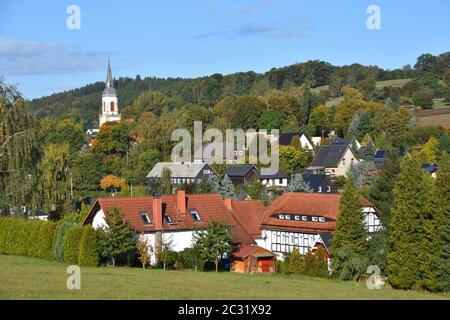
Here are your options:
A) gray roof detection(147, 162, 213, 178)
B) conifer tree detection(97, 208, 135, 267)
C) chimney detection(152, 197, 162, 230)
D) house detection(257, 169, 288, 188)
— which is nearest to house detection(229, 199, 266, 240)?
chimney detection(152, 197, 162, 230)

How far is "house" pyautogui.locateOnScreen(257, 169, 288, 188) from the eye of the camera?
251ft

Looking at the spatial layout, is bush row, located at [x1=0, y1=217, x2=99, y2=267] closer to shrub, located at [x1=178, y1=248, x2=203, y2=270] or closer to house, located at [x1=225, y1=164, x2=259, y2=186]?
shrub, located at [x1=178, y1=248, x2=203, y2=270]

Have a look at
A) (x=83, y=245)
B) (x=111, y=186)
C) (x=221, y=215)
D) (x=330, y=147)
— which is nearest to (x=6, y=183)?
(x=83, y=245)

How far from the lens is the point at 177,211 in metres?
40.6

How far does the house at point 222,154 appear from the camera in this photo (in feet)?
275

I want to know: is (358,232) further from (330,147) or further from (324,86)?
(324,86)

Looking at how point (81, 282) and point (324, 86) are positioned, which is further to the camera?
point (324, 86)

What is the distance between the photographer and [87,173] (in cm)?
7775

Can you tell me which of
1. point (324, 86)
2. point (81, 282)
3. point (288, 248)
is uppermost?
point (324, 86)

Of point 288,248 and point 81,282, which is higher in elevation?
point 81,282

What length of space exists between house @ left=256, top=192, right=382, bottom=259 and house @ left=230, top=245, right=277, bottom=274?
3.00 meters

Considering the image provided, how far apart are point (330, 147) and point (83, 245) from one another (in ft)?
178
